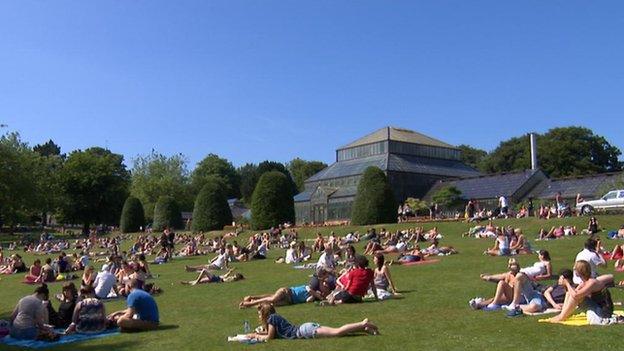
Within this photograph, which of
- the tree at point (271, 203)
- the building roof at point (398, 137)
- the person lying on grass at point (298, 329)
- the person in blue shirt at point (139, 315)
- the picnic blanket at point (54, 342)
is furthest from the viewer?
the building roof at point (398, 137)

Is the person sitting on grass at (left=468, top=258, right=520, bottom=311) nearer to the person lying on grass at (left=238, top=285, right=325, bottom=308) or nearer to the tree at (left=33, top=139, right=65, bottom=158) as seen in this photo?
the person lying on grass at (left=238, top=285, right=325, bottom=308)

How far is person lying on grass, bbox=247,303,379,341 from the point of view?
34.1 ft

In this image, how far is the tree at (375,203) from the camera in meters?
44.7

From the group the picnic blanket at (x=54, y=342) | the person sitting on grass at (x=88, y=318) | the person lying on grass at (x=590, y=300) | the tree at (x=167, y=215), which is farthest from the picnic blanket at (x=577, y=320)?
the tree at (x=167, y=215)

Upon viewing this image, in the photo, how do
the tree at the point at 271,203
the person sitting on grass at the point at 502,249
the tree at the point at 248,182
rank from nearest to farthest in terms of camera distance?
the person sitting on grass at the point at 502,249
the tree at the point at 271,203
the tree at the point at 248,182

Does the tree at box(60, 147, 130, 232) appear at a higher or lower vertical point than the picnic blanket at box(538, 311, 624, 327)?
higher

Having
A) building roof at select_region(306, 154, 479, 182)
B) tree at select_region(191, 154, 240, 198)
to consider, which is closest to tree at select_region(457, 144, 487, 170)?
building roof at select_region(306, 154, 479, 182)

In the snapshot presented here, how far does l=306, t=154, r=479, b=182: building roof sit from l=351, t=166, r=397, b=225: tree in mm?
21173

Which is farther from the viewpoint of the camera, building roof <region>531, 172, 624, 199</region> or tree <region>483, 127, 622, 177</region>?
tree <region>483, 127, 622, 177</region>

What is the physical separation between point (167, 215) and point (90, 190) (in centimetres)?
2219

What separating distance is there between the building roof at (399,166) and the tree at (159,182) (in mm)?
24362

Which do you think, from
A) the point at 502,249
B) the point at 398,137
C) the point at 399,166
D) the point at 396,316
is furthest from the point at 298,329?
the point at 398,137

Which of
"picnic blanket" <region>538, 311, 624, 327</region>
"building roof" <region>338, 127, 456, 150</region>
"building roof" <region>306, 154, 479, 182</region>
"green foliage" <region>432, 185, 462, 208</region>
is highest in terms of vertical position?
"building roof" <region>338, 127, 456, 150</region>

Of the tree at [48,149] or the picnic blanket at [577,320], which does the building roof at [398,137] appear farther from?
the tree at [48,149]
